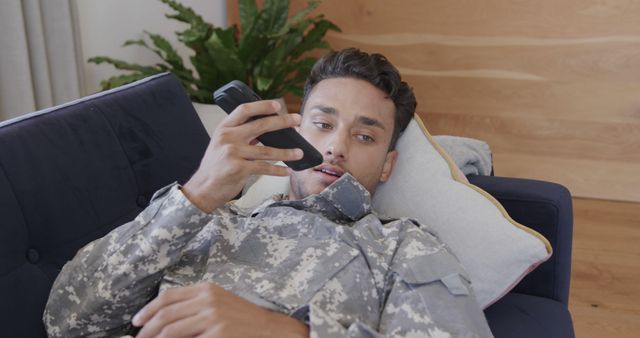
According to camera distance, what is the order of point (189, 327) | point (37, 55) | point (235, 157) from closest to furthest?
point (189, 327) < point (235, 157) < point (37, 55)

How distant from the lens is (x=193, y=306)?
888 millimetres

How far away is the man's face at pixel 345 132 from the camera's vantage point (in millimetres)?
→ 1221

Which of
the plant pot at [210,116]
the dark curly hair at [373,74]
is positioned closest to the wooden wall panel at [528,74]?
the plant pot at [210,116]

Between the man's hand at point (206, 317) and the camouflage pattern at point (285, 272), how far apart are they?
0.07 meters

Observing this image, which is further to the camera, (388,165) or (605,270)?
(605,270)

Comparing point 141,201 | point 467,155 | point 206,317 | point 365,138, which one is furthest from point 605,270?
point 206,317

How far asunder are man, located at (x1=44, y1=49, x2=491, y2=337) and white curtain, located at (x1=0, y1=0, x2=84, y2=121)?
1.23 metres

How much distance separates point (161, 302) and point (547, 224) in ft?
2.84

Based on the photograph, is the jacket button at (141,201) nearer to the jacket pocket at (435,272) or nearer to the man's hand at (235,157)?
the man's hand at (235,157)

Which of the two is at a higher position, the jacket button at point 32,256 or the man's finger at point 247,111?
the man's finger at point 247,111

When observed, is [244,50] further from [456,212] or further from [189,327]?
[189,327]

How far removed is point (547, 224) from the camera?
4.57ft

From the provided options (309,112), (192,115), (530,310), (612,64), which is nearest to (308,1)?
(612,64)

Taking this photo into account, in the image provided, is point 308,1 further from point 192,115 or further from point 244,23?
point 192,115
